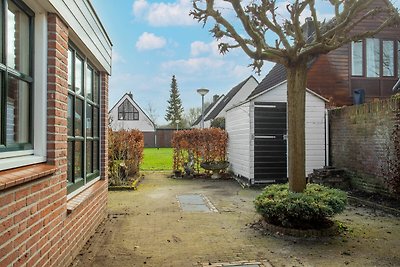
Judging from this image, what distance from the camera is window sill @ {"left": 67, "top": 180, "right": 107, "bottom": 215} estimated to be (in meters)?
4.26

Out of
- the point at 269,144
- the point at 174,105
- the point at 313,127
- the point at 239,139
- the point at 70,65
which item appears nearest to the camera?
the point at 70,65

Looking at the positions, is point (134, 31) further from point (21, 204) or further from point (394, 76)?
point (394, 76)

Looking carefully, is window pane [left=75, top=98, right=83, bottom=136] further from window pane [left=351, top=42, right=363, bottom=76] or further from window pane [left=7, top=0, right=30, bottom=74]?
window pane [left=351, top=42, right=363, bottom=76]

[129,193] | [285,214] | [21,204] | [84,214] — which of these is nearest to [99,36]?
[84,214]

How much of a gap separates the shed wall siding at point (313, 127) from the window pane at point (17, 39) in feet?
30.0

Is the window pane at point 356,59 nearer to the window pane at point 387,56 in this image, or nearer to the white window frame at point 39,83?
the window pane at point 387,56

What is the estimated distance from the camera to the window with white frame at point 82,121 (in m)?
4.73

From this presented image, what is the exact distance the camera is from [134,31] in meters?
11.4

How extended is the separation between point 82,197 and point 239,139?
8616 mm

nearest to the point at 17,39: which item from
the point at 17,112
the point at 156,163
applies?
the point at 17,112

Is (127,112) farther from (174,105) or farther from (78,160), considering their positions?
(78,160)

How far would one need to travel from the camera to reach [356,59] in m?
15.3

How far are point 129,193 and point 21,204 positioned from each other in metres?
7.24

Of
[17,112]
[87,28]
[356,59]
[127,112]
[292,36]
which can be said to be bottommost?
[17,112]
